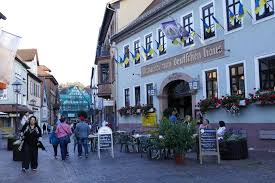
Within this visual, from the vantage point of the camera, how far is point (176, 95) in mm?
24641

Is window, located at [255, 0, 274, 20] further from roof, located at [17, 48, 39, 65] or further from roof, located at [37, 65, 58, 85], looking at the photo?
roof, located at [37, 65, 58, 85]

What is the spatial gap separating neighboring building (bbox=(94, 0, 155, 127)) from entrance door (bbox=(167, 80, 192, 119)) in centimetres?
901

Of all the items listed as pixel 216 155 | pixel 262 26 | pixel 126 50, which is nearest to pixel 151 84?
pixel 126 50

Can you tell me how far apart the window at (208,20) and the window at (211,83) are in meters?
1.70

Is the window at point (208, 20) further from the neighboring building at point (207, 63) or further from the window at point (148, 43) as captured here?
the window at point (148, 43)

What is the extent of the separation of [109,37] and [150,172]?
2906 centimetres

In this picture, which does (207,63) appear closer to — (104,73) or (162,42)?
(162,42)

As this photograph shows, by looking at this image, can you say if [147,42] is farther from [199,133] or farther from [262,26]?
[199,133]

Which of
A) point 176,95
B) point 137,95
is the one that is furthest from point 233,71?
point 137,95

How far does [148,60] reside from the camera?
88.0ft

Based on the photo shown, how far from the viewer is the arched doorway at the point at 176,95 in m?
23.6

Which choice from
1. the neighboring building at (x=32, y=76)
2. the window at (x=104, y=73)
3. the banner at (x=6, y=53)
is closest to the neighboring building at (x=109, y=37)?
the window at (x=104, y=73)

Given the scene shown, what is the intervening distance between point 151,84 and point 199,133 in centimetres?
1289

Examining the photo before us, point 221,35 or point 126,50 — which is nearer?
point 221,35
